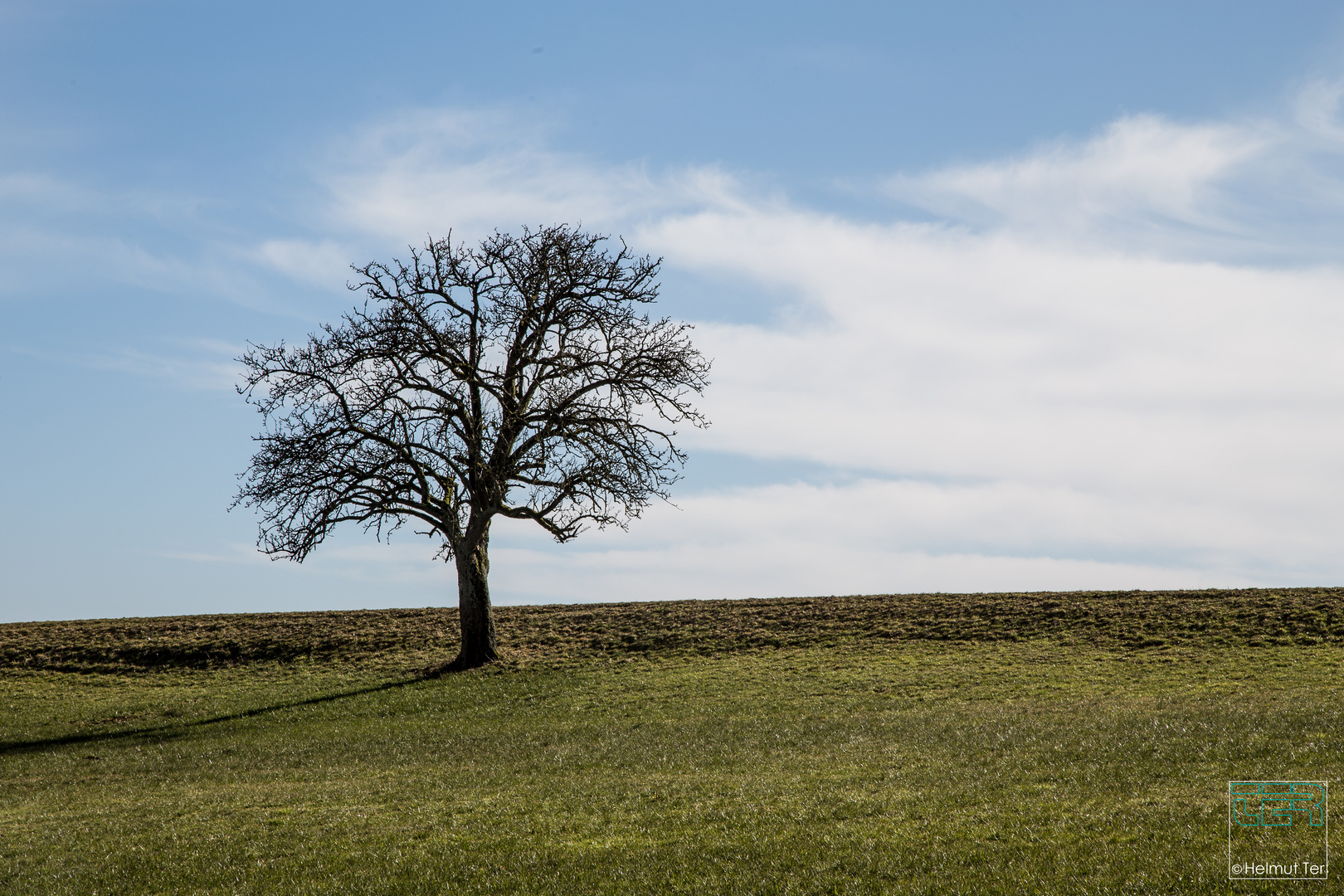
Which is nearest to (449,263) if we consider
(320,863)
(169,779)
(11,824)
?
(169,779)

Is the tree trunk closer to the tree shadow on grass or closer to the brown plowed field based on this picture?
the brown plowed field

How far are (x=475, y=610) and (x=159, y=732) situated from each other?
10.8m

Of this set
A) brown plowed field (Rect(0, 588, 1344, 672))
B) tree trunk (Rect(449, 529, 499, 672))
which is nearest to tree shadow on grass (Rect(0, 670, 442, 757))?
tree trunk (Rect(449, 529, 499, 672))

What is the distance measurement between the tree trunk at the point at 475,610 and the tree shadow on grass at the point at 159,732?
3.47 meters

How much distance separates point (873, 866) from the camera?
12016 mm

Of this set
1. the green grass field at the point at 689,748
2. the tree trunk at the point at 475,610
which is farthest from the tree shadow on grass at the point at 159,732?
the tree trunk at the point at 475,610

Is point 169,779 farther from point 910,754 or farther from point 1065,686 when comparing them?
point 1065,686

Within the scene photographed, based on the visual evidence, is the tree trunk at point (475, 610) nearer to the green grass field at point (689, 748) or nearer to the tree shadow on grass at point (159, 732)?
the green grass field at point (689, 748)

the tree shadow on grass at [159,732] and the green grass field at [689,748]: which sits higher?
the green grass field at [689,748]

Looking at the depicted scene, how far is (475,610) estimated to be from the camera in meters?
35.5

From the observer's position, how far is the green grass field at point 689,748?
41.9ft

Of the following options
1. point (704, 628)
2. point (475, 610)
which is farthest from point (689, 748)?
point (704, 628)

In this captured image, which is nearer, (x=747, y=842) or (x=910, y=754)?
(x=747, y=842)

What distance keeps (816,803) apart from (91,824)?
12609mm
